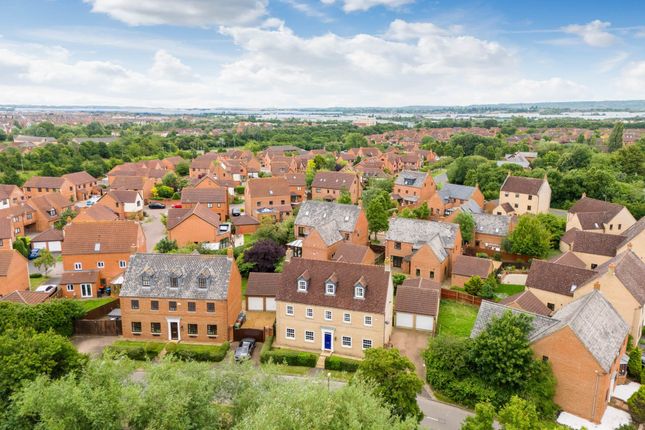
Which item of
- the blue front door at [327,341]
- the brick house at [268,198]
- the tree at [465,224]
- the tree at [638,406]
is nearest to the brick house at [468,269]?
the tree at [465,224]

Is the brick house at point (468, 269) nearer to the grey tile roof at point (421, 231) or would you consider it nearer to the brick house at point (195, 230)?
the grey tile roof at point (421, 231)

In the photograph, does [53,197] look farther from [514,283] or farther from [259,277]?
[514,283]

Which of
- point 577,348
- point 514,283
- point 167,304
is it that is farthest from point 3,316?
point 514,283

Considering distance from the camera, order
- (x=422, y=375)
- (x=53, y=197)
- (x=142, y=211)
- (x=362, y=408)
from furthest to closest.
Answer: (x=142, y=211) < (x=53, y=197) < (x=422, y=375) < (x=362, y=408)

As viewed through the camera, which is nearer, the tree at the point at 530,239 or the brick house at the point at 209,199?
the tree at the point at 530,239

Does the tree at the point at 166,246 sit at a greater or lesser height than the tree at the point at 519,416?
lesser

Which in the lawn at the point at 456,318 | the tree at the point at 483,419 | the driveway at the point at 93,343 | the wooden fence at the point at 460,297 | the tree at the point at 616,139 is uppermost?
the tree at the point at 616,139

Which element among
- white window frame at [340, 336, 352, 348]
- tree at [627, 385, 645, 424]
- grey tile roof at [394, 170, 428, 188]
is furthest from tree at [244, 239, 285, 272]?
grey tile roof at [394, 170, 428, 188]

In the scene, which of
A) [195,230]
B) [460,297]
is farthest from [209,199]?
[460,297]
